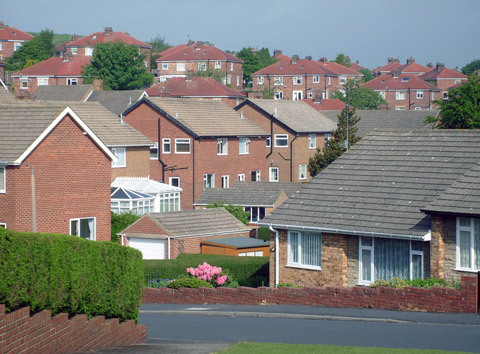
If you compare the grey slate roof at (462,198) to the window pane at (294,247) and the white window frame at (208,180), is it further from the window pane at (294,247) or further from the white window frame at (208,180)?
the white window frame at (208,180)

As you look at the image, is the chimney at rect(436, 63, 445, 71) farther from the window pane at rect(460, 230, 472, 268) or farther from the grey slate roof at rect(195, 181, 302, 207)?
the window pane at rect(460, 230, 472, 268)

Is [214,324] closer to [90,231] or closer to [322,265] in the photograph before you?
[322,265]

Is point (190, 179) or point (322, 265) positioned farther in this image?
point (190, 179)

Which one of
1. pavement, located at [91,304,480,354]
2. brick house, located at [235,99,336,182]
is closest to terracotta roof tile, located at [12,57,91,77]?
brick house, located at [235,99,336,182]

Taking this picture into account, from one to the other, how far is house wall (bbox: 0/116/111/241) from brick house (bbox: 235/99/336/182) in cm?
3584

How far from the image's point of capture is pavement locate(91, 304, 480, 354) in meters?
17.9

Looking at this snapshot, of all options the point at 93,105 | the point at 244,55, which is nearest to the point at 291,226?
the point at 93,105

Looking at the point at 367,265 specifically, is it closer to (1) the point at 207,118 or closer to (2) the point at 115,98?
(1) the point at 207,118

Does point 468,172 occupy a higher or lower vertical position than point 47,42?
lower

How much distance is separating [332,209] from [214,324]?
879 cm

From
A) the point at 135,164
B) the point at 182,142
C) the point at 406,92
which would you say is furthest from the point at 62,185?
the point at 406,92

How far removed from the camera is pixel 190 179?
65438 millimetres

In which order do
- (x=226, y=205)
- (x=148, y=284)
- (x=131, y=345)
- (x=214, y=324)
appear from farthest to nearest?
1. (x=226, y=205)
2. (x=148, y=284)
3. (x=214, y=324)
4. (x=131, y=345)

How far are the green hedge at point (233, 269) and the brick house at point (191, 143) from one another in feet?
92.9
